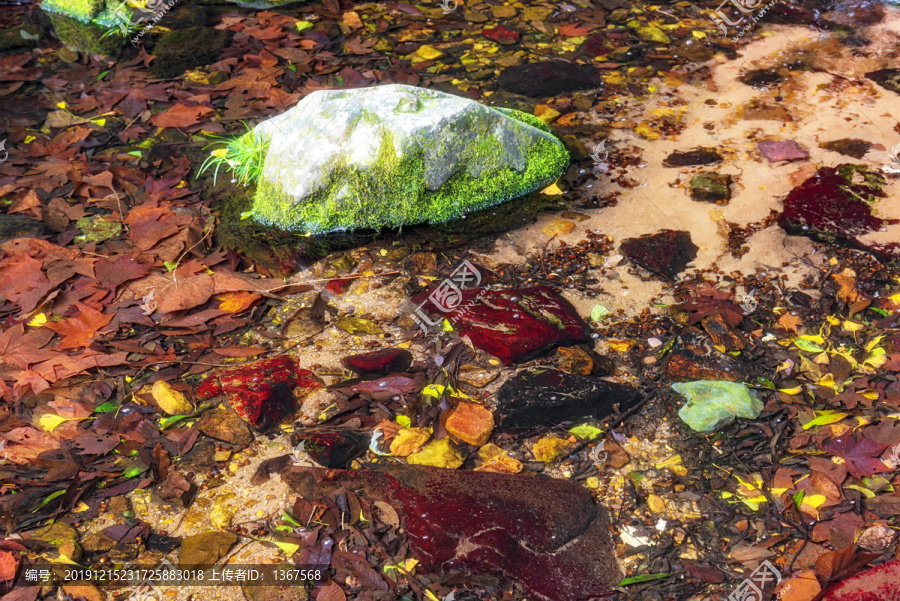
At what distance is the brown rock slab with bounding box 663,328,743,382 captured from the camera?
335 centimetres

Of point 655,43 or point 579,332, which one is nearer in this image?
point 579,332

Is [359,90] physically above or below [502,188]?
above

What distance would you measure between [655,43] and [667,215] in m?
2.66

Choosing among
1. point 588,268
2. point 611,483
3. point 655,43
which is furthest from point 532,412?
point 655,43

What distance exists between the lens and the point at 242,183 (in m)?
4.75

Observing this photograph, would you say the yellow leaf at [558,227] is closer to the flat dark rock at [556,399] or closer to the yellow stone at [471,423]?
the flat dark rock at [556,399]

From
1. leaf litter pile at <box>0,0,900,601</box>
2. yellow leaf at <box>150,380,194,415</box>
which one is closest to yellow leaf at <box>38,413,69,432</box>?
leaf litter pile at <box>0,0,900,601</box>

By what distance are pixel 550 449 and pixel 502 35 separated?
461 centimetres

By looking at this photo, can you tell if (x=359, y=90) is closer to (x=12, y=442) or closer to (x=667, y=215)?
(x=667, y=215)

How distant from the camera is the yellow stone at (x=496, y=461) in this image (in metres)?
2.96

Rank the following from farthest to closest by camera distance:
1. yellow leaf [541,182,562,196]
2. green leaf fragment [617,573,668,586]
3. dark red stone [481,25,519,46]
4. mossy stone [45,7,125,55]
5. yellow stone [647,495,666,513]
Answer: mossy stone [45,7,125,55], dark red stone [481,25,519,46], yellow leaf [541,182,562,196], yellow stone [647,495,666,513], green leaf fragment [617,573,668,586]

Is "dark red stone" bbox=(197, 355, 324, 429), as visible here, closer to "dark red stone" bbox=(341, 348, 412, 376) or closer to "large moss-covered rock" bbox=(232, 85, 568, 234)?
"dark red stone" bbox=(341, 348, 412, 376)

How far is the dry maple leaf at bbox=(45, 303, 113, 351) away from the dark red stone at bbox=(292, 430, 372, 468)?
1.40 meters

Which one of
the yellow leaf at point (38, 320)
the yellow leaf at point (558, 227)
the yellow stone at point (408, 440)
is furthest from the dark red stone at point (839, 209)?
the yellow leaf at point (38, 320)
